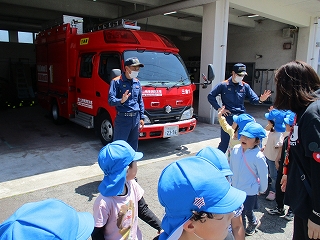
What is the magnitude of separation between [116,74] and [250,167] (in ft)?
9.47

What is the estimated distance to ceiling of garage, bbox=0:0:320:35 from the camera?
31.9ft

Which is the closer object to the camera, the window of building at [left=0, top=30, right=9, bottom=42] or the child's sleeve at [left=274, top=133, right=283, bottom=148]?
the child's sleeve at [left=274, top=133, right=283, bottom=148]

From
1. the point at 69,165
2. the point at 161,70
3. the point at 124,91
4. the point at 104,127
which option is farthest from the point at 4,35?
the point at 124,91

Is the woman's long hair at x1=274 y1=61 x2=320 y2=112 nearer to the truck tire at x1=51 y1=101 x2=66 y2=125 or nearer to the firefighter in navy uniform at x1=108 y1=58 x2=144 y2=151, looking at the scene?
the firefighter in navy uniform at x1=108 y1=58 x2=144 y2=151

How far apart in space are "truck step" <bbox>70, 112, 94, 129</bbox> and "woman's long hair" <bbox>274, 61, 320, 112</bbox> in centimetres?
523

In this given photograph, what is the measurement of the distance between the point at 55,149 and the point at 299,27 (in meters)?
12.9

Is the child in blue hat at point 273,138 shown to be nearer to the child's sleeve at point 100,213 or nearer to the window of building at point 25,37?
the child's sleeve at point 100,213

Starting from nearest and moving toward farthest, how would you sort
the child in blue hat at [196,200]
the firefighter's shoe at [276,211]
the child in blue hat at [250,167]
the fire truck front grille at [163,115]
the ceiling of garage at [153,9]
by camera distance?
the child in blue hat at [196,200] → the child in blue hat at [250,167] → the firefighter's shoe at [276,211] → the fire truck front grille at [163,115] → the ceiling of garage at [153,9]

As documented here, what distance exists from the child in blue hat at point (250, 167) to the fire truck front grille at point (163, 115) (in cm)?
309

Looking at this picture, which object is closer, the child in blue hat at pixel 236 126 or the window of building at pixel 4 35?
the child in blue hat at pixel 236 126

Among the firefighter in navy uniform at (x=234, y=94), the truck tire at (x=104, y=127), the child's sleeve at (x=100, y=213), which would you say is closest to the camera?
the child's sleeve at (x=100, y=213)

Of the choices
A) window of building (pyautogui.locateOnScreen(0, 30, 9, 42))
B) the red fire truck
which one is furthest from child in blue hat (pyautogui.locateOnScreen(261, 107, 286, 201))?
window of building (pyautogui.locateOnScreen(0, 30, 9, 42))

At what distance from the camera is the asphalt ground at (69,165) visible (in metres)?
3.58

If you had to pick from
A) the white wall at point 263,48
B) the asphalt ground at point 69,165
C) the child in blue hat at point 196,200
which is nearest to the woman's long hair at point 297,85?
the child in blue hat at point 196,200
